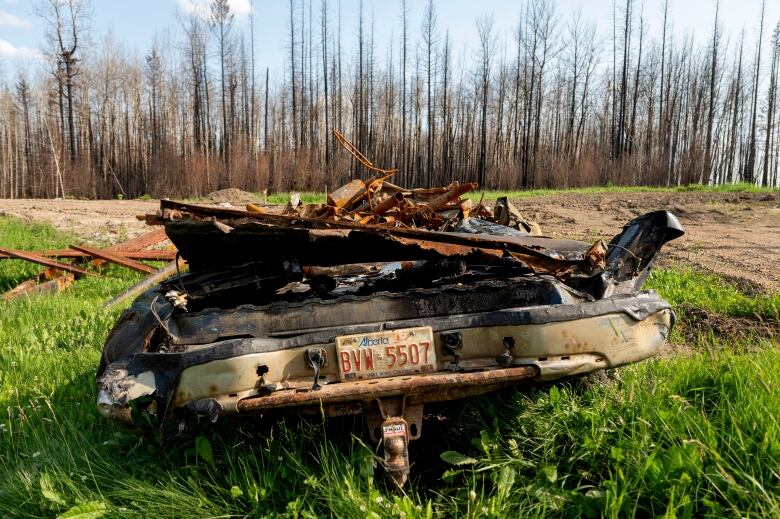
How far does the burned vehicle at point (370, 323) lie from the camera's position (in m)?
1.93

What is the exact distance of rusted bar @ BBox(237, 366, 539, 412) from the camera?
189cm

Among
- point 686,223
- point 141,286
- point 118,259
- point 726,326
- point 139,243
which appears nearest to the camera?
point 726,326

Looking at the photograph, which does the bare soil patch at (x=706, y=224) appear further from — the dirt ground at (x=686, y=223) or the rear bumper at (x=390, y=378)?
the rear bumper at (x=390, y=378)

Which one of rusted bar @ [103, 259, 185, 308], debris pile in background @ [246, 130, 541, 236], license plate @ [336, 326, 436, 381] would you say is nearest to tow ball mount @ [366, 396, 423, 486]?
license plate @ [336, 326, 436, 381]

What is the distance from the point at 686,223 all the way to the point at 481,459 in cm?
1020

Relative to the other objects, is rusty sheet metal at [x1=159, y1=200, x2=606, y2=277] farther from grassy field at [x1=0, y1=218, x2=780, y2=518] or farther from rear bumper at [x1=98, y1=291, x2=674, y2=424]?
grassy field at [x1=0, y1=218, x2=780, y2=518]

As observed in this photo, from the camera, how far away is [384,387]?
1921mm

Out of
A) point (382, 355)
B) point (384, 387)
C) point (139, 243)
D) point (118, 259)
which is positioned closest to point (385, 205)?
point (382, 355)

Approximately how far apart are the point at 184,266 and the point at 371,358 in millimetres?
5991

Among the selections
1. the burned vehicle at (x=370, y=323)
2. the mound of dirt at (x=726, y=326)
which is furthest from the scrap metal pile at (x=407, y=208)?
the mound of dirt at (x=726, y=326)

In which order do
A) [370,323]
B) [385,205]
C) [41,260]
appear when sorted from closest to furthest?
[370,323], [385,205], [41,260]

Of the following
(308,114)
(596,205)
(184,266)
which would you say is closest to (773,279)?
(184,266)

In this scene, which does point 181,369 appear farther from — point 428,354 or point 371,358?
point 428,354

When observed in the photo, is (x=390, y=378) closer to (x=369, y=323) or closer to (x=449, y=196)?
(x=369, y=323)
